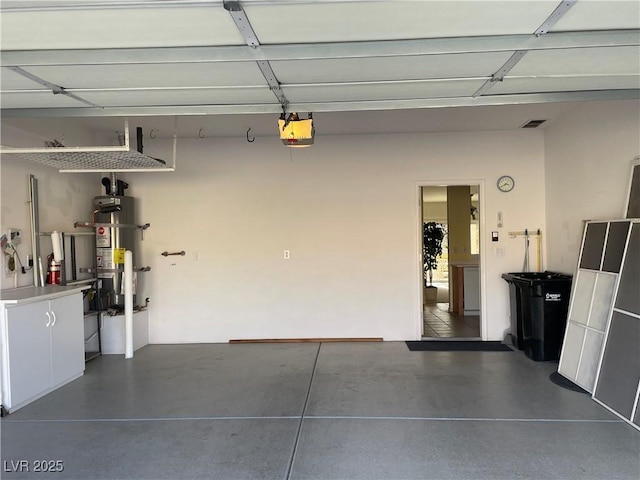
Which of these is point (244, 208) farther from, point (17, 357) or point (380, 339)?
point (17, 357)

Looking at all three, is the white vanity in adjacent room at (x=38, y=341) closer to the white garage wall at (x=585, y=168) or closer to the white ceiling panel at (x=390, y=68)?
the white ceiling panel at (x=390, y=68)

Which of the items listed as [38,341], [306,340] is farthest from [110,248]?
[306,340]

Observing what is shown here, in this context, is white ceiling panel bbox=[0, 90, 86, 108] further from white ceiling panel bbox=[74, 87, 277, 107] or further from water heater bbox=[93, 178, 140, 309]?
water heater bbox=[93, 178, 140, 309]

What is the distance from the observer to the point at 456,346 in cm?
534

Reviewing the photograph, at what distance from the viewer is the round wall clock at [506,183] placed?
5508 millimetres

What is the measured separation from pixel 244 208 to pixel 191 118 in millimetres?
1395

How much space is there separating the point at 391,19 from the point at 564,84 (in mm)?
1638

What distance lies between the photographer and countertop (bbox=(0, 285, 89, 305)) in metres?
3.42

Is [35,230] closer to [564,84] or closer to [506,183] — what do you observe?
[564,84]

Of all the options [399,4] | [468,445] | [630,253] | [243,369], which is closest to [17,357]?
[243,369]

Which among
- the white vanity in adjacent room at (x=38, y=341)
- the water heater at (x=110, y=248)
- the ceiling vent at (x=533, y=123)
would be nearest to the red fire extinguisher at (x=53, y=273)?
the white vanity in adjacent room at (x=38, y=341)

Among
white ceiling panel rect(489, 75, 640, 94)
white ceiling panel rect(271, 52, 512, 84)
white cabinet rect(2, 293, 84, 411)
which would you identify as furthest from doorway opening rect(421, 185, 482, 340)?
white cabinet rect(2, 293, 84, 411)

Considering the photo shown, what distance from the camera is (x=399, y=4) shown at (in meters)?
1.84

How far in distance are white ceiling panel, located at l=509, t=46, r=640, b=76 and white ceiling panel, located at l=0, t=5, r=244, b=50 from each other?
5.61 feet
